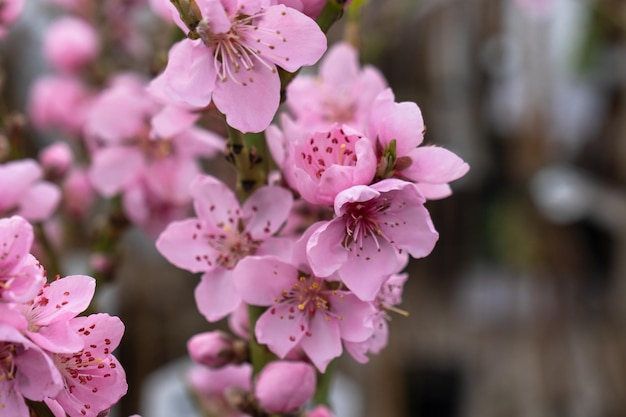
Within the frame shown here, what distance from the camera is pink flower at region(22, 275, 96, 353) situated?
0.28 m

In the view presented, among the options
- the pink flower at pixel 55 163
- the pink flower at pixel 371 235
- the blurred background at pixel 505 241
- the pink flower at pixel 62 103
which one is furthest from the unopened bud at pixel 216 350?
the blurred background at pixel 505 241

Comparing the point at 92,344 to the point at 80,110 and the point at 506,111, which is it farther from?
the point at 506,111

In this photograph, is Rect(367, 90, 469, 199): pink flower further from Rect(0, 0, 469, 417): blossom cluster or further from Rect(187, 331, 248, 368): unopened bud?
Rect(187, 331, 248, 368): unopened bud

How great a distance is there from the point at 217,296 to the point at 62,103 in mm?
479

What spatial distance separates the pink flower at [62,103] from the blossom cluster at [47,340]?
1.62ft

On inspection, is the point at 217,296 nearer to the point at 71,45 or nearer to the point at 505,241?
the point at 71,45

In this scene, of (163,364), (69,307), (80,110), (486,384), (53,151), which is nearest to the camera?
(69,307)

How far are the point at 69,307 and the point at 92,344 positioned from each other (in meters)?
0.02

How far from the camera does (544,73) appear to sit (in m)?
1.49

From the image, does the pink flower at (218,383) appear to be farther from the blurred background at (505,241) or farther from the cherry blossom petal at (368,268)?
the blurred background at (505,241)

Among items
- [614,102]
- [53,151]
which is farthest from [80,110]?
[614,102]

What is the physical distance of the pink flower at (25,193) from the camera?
0.43 metres

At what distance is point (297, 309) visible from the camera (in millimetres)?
374

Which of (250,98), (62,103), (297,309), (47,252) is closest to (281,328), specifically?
(297,309)
